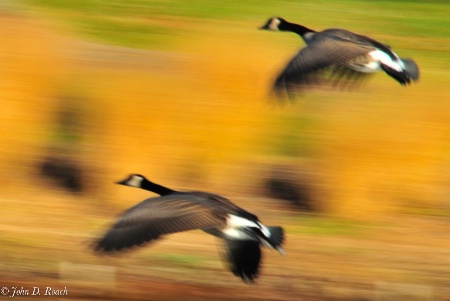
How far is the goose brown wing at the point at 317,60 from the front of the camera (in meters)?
5.22

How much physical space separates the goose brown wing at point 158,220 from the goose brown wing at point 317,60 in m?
0.57

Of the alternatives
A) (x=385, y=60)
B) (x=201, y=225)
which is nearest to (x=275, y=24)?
(x=385, y=60)

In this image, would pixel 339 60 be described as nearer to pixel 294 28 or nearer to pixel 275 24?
pixel 294 28

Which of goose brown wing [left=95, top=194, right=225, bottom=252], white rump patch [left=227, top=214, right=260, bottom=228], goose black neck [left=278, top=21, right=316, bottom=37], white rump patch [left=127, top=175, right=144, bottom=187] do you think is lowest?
white rump patch [left=127, top=175, right=144, bottom=187]

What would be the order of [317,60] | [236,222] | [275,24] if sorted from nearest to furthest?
1. [236,222]
2. [317,60]
3. [275,24]

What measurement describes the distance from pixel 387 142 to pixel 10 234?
1.81m

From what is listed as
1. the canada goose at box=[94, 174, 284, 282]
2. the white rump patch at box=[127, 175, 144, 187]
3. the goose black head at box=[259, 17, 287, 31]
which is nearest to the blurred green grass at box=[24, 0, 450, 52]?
the goose black head at box=[259, 17, 287, 31]

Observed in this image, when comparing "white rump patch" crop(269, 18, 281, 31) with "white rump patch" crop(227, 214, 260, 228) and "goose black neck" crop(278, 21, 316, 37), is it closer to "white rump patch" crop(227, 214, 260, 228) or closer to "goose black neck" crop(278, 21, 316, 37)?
"goose black neck" crop(278, 21, 316, 37)

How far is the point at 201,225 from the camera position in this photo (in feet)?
15.6

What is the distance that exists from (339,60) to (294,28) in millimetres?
849

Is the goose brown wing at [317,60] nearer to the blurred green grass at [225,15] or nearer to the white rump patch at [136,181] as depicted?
the white rump patch at [136,181]

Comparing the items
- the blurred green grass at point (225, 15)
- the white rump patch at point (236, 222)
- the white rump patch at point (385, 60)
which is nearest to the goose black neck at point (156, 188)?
the white rump patch at point (236, 222)

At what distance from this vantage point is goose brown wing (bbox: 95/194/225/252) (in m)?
4.55

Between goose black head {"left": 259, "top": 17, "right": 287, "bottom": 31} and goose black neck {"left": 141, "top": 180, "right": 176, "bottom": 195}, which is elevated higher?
goose black head {"left": 259, "top": 17, "right": 287, "bottom": 31}
